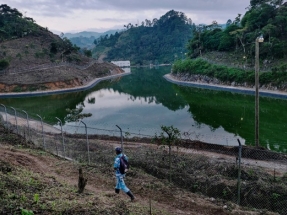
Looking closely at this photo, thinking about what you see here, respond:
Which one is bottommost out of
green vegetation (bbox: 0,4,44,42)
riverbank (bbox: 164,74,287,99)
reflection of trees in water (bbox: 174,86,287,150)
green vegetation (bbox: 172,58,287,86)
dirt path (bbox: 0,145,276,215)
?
reflection of trees in water (bbox: 174,86,287,150)

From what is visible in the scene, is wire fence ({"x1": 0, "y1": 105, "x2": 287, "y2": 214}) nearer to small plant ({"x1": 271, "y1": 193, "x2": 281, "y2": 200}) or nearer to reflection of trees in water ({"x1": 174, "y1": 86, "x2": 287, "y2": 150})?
small plant ({"x1": 271, "y1": 193, "x2": 281, "y2": 200})

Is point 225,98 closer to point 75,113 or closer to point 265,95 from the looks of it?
point 265,95

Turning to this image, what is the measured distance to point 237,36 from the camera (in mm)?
62625

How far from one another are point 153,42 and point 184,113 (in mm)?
128820

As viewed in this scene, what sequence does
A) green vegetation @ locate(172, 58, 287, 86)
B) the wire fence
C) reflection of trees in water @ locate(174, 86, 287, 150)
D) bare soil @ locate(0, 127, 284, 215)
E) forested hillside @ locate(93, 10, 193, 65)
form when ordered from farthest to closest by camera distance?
forested hillside @ locate(93, 10, 193, 65) < green vegetation @ locate(172, 58, 287, 86) < reflection of trees in water @ locate(174, 86, 287, 150) < the wire fence < bare soil @ locate(0, 127, 284, 215)

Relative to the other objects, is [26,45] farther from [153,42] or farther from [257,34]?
[153,42]

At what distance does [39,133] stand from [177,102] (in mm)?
24954

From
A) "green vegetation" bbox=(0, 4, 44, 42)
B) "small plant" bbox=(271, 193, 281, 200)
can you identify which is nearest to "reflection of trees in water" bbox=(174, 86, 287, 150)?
"small plant" bbox=(271, 193, 281, 200)

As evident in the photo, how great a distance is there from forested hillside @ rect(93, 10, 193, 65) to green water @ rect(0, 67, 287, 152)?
94.9 m

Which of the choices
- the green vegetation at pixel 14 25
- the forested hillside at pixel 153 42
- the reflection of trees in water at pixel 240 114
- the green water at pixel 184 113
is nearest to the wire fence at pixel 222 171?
the green water at pixel 184 113

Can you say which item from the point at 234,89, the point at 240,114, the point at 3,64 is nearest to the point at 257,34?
the point at 234,89

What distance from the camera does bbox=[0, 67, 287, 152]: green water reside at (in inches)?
1009

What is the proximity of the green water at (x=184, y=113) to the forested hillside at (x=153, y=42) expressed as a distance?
311 ft

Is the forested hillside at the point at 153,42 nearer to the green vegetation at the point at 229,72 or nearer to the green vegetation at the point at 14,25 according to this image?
the green vegetation at the point at 14,25
